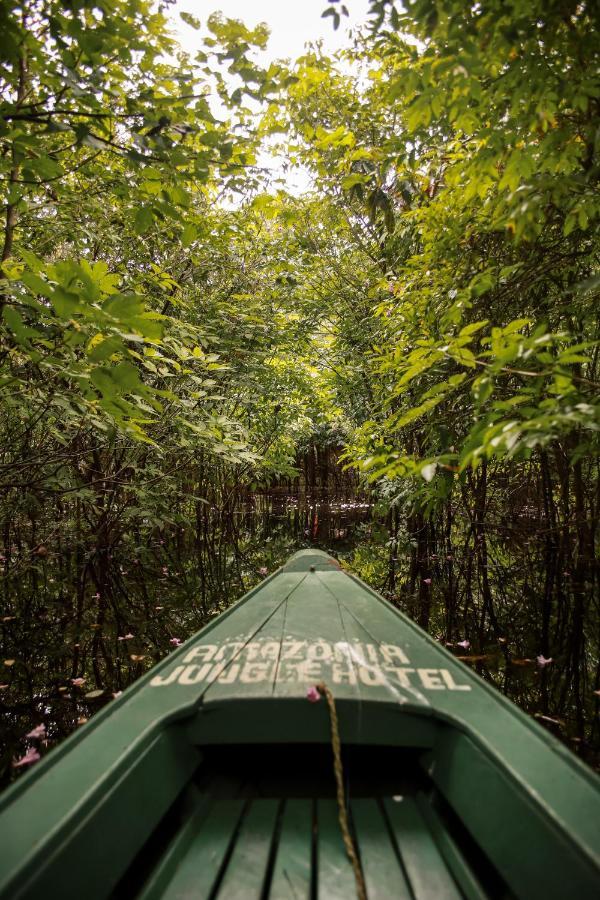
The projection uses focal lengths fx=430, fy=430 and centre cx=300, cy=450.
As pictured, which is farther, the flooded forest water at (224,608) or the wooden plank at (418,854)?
the flooded forest water at (224,608)

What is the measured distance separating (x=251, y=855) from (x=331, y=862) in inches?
9.3

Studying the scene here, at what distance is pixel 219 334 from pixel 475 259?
3.87 metres

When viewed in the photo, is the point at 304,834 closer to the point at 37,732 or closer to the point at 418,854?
the point at 418,854

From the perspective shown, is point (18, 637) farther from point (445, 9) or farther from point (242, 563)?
point (445, 9)

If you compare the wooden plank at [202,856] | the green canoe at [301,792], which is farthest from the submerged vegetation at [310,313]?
the wooden plank at [202,856]

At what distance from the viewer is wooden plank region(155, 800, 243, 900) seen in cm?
117

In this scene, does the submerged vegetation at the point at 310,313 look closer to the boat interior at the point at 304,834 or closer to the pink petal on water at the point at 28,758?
the pink petal on water at the point at 28,758

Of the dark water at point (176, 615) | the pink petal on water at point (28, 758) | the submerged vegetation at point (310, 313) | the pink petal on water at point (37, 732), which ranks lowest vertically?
the pink petal on water at point (28, 758)

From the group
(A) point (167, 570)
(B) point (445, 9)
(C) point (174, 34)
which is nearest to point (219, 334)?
(A) point (167, 570)

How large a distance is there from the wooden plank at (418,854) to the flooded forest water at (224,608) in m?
1.29

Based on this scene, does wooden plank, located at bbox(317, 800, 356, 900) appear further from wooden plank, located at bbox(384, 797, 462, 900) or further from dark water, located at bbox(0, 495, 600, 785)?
dark water, located at bbox(0, 495, 600, 785)

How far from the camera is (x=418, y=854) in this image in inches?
50.4

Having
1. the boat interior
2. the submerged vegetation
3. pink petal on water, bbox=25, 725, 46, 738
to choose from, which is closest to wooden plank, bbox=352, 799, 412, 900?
→ the boat interior

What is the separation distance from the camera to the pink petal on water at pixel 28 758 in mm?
2107
